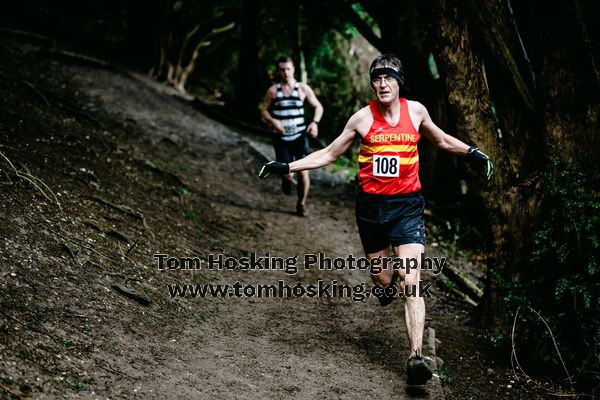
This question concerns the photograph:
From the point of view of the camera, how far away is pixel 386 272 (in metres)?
5.66

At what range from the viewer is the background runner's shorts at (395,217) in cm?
514

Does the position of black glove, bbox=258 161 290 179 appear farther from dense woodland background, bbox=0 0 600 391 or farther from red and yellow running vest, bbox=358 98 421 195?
dense woodland background, bbox=0 0 600 391

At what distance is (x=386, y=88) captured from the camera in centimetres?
507

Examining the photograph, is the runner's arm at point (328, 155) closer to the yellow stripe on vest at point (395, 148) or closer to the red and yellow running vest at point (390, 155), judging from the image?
the red and yellow running vest at point (390, 155)

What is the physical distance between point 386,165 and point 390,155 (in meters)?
0.09

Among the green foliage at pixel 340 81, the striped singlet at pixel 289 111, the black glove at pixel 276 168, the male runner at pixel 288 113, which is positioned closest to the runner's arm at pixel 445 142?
the black glove at pixel 276 168

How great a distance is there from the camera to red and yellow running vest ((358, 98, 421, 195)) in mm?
5078

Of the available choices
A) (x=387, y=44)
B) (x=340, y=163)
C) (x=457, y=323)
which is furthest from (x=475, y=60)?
(x=340, y=163)

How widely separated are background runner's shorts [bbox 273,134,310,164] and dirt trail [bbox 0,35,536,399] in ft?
3.36

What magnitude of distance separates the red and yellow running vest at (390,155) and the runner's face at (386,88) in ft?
0.46

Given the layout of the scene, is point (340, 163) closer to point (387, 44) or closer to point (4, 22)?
point (387, 44)

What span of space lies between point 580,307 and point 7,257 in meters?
4.63

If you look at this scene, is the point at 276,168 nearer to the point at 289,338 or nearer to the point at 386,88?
the point at 386,88

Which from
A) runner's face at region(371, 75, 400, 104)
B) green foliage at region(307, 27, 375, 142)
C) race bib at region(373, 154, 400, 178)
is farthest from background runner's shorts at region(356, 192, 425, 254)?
green foliage at region(307, 27, 375, 142)
